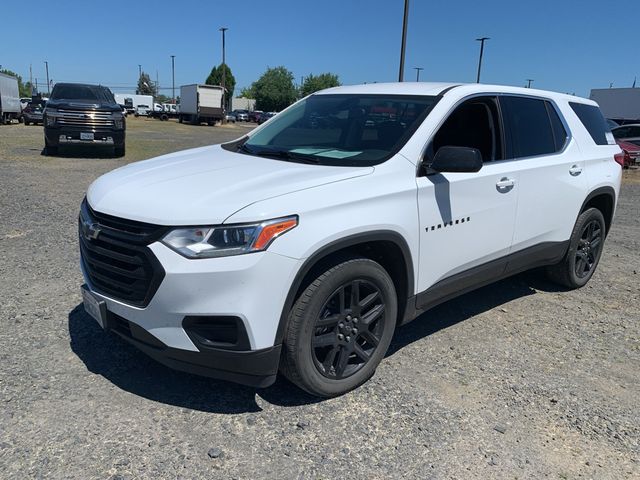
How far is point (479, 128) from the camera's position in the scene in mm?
3998

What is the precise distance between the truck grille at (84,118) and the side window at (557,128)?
37.4 feet

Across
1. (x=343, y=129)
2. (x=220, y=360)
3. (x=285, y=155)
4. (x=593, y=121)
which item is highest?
(x=593, y=121)

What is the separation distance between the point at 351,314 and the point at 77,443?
5.07 ft

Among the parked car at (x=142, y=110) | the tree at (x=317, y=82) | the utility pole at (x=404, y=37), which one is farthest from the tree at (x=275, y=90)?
the utility pole at (x=404, y=37)

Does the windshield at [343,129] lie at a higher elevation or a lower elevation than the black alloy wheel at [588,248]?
higher

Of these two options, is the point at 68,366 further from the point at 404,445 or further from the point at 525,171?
the point at 525,171

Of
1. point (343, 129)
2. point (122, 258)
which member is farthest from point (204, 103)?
point (122, 258)

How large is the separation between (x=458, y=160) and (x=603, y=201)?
111 inches

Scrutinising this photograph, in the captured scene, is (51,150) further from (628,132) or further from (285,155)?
(628,132)

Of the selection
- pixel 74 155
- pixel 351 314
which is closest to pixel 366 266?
pixel 351 314

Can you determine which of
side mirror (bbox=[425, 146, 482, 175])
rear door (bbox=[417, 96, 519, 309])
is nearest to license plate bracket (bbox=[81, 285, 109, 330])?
rear door (bbox=[417, 96, 519, 309])

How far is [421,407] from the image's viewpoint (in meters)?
3.13

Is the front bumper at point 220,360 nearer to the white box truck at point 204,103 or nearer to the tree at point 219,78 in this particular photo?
the white box truck at point 204,103

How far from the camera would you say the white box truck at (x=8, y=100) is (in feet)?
102
